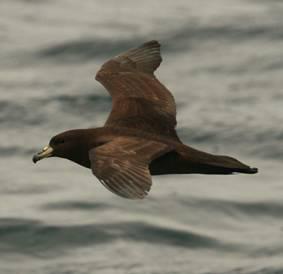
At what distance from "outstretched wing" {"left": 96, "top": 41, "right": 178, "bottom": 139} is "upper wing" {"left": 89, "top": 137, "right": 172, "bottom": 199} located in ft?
3.33

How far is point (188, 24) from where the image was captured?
23.8m

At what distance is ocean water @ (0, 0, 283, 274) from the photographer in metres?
17.6

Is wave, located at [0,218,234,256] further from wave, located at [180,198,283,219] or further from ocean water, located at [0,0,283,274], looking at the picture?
wave, located at [180,198,283,219]

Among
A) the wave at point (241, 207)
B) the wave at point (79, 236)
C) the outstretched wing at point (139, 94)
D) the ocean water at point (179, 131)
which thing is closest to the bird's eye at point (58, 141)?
the outstretched wing at point (139, 94)

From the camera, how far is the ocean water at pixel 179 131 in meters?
17.6

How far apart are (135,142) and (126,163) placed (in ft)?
1.85

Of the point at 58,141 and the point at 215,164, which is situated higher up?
the point at 58,141

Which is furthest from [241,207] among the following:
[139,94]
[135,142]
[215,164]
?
[135,142]

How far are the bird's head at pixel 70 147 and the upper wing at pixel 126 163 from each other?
381 mm

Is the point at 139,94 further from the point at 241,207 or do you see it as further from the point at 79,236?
the point at 241,207

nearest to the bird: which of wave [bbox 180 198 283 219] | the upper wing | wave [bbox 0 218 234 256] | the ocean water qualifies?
the upper wing

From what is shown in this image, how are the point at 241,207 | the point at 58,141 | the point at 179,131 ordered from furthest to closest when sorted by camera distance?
the point at 179,131, the point at 241,207, the point at 58,141

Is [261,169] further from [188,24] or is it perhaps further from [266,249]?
[188,24]

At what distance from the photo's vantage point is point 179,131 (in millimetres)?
19938
